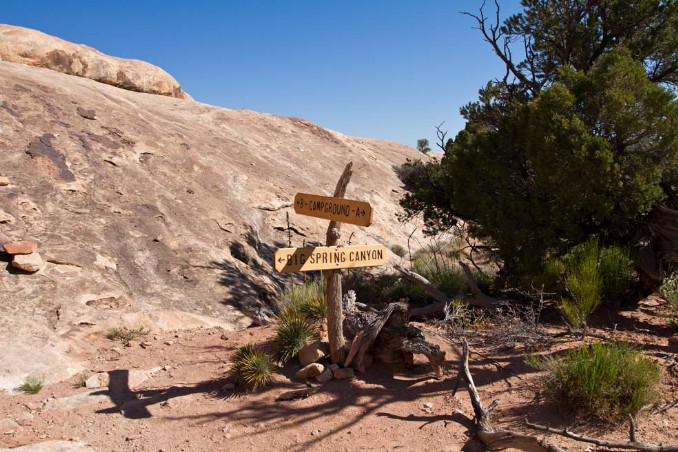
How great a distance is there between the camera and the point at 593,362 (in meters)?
4.32

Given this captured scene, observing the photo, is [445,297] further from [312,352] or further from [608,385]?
A: [608,385]

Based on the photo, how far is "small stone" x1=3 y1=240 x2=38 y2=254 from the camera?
→ 23.7 feet

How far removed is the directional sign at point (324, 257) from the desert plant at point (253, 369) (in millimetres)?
977

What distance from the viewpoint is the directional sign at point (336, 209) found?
521 cm

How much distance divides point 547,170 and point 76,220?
23.6 ft

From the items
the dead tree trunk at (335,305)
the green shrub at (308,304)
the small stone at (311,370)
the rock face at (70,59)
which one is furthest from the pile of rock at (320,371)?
the rock face at (70,59)

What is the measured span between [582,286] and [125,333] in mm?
5771

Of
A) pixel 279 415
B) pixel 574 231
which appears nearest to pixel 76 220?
pixel 279 415

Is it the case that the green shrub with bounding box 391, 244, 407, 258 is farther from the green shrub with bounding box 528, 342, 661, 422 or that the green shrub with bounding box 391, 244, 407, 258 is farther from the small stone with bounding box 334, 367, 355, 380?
the green shrub with bounding box 528, 342, 661, 422

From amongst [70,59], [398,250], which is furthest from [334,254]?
[70,59]

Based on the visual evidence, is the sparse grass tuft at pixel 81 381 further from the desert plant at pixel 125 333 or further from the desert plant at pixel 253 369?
the desert plant at pixel 253 369

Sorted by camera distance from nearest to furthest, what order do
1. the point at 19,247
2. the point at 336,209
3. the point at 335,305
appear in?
the point at 336,209
the point at 335,305
the point at 19,247

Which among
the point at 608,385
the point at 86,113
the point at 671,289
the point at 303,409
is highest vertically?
the point at 86,113

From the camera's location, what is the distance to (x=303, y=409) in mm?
4961
